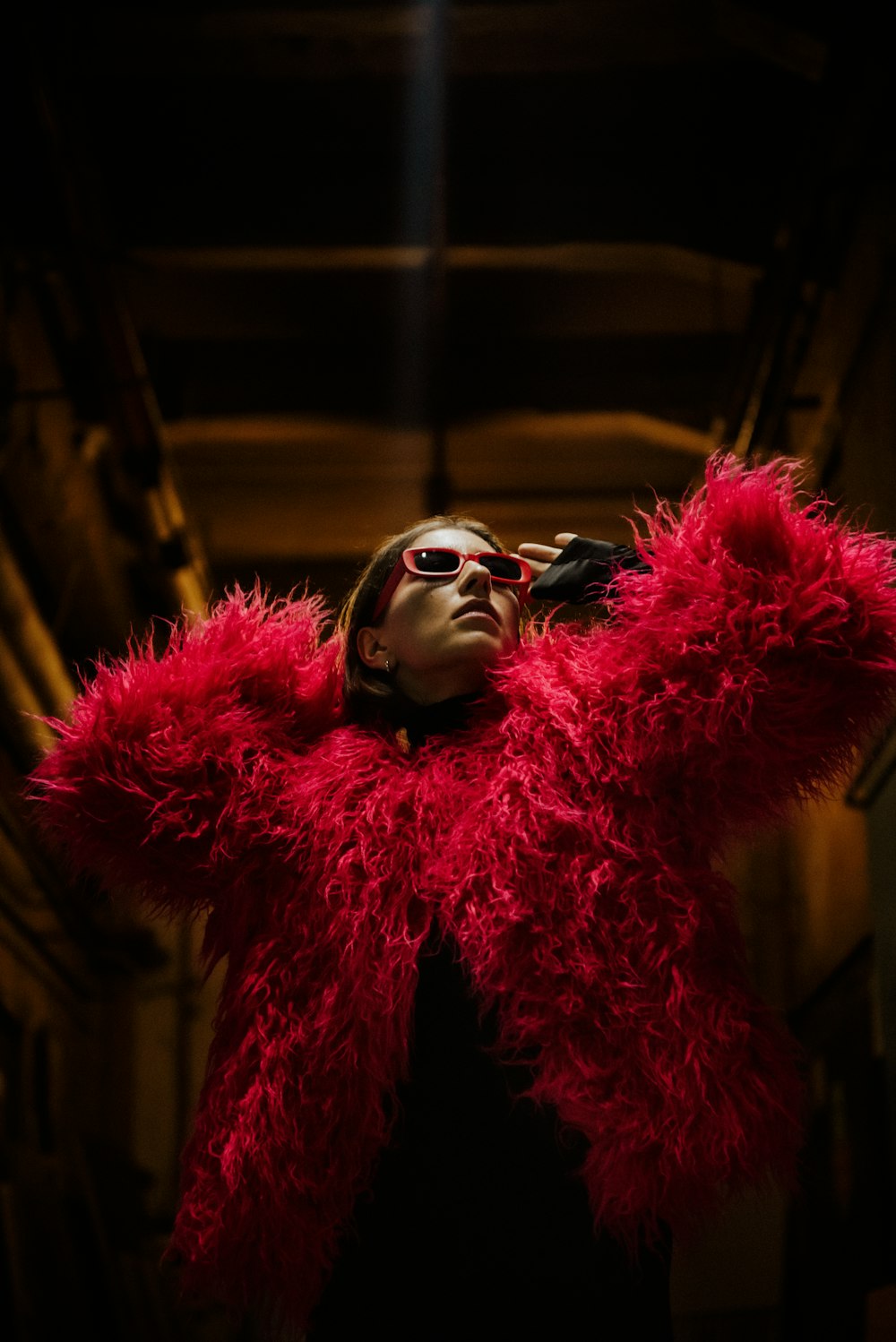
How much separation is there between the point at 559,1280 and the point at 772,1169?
0.64 feet

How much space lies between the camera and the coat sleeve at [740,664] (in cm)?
100

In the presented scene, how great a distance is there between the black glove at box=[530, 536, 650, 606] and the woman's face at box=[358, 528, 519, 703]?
0.16ft

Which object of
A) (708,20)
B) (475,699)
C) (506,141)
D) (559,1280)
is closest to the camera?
(559,1280)

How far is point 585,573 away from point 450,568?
0.14 m

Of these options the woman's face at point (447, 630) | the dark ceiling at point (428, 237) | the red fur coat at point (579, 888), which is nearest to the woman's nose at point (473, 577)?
the woman's face at point (447, 630)

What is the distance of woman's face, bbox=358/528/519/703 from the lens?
3.92 ft

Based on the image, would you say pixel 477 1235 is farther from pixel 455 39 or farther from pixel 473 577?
pixel 455 39

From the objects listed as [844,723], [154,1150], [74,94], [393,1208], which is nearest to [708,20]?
[74,94]

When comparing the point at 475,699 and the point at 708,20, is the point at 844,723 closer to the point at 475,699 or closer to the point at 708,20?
the point at 475,699

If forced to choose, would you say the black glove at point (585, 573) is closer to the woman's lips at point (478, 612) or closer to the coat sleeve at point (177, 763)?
the woman's lips at point (478, 612)

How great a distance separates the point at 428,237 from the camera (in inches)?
86.7

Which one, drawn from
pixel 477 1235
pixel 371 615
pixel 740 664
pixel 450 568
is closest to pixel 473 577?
pixel 450 568

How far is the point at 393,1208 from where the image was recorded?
1.03 metres

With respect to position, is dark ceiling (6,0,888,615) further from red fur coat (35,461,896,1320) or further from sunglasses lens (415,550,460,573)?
red fur coat (35,461,896,1320)
